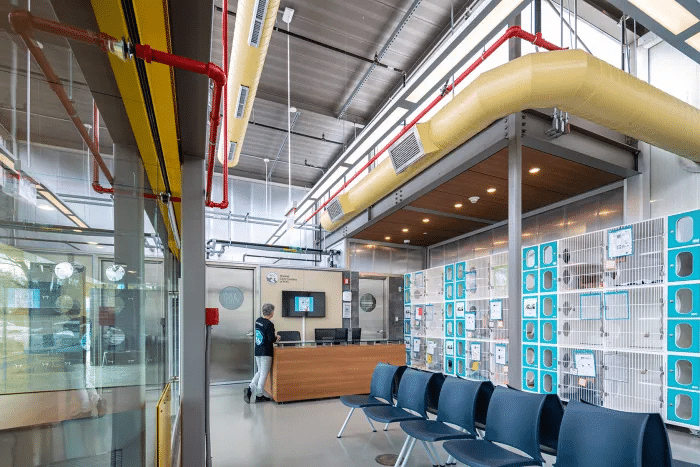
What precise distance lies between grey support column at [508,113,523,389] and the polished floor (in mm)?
1584

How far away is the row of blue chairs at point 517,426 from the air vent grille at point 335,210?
371 cm

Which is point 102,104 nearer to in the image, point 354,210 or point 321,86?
point 354,210

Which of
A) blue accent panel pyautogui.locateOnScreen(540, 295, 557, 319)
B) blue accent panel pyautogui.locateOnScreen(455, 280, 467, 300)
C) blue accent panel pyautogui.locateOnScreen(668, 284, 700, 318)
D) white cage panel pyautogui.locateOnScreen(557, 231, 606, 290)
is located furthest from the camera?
blue accent panel pyautogui.locateOnScreen(455, 280, 467, 300)

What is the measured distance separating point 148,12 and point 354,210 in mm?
6040

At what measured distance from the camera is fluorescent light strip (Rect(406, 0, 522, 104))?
3.23m

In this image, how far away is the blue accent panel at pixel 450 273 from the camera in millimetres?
8800

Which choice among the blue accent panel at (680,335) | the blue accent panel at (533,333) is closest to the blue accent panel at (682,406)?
the blue accent panel at (680,335)

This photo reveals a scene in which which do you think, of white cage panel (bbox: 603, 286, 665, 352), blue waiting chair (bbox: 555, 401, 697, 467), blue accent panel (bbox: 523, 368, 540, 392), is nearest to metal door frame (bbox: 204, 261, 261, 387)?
blue accent panel (bbox: 523, 368, 540, 392)

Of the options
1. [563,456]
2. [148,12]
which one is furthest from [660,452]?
[148,12]

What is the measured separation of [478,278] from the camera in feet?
26.7

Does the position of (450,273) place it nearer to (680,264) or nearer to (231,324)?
(680,264)

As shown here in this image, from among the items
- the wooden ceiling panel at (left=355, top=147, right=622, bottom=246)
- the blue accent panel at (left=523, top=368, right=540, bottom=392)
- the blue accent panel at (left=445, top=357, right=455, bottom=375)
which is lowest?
the blue accent panel at (left=445, top=357, right=455, bottom=375)

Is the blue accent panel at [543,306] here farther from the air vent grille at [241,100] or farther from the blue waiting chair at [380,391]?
the air vent grille at [241,100]

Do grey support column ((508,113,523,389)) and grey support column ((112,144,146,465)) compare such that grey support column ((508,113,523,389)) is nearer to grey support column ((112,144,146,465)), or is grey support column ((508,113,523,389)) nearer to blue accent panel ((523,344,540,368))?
blue accent panel ((523,344,540,368))
